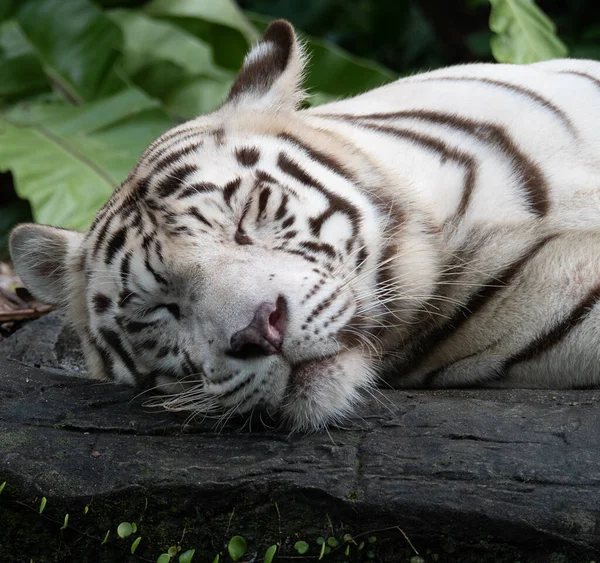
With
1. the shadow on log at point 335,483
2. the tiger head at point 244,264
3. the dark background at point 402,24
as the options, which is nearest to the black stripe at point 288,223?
the tiger head at point 244,264

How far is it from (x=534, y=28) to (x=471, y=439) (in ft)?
9.95

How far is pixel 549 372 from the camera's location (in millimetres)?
2201

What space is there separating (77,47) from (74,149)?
121cm

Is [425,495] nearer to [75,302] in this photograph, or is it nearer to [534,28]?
[75,302]

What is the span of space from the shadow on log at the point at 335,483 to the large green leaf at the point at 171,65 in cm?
388

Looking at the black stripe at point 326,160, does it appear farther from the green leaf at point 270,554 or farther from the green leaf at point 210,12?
the green leaf at point 210,12

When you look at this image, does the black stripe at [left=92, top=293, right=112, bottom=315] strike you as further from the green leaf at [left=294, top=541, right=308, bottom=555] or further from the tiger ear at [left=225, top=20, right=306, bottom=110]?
the green leaf at [left=294, top=541, right=308, bottom=555]

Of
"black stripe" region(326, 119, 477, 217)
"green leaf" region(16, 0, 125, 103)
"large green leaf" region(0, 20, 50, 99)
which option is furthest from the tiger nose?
"large green leaf" region(0, 20, 50, 99)

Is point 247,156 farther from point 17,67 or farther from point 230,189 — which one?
point 17,67

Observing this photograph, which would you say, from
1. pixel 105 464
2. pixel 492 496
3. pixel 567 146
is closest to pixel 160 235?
pixel 105 464

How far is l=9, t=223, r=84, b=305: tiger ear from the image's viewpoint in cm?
262

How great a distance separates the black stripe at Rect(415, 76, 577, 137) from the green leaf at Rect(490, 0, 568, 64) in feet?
A: 4.98

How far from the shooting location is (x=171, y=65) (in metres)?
5.76

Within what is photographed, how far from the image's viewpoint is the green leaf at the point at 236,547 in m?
1.87
